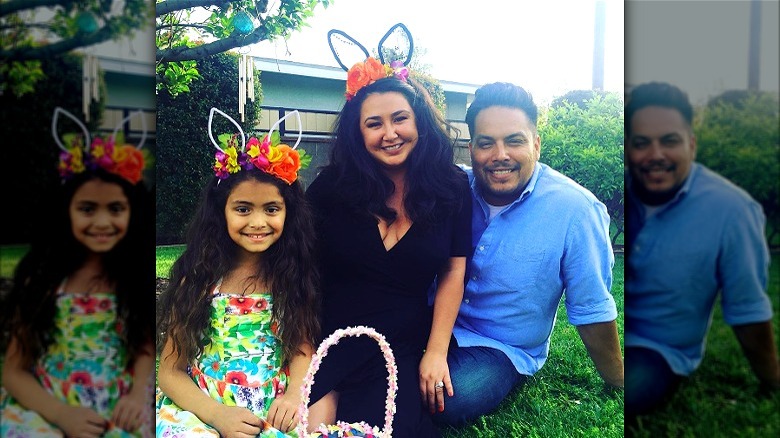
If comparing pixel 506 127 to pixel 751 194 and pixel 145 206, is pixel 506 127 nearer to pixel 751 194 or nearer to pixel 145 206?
pixel 751 194

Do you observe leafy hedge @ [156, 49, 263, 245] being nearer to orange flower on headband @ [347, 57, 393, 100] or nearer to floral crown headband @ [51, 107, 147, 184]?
floral crown headband @ [51, 107, 147, 184]

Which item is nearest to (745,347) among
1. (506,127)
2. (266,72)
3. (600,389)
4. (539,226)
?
(600,389)

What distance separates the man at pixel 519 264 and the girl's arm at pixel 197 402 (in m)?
0.81

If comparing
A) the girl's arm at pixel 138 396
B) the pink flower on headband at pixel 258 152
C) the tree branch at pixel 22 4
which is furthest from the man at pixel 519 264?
the tree branch at pixel 22 4

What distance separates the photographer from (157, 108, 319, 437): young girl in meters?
2.99

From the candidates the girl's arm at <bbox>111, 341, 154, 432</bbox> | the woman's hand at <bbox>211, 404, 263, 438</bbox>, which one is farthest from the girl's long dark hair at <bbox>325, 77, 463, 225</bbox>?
the girl's arm at <bbox>111, 341, 154, 432</bbox>

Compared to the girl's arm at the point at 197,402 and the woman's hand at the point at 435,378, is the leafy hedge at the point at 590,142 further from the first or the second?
the girl's arm at the point at 197,402

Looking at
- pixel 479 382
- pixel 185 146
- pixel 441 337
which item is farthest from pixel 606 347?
pixel 185 146

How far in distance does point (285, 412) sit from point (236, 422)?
0.66 feet

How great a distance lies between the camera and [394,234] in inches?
116

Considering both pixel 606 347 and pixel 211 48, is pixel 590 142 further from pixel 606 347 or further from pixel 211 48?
pixel 211 48

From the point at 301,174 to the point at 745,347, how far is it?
1861mm

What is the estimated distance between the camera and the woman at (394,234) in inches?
116

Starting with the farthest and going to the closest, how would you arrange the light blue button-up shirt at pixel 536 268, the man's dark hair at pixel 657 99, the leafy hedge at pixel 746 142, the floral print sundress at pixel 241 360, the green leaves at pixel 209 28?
the green leaves at pixel 209 28, the floral print sundress at pixel 241 360, the light blue button-up shirt at pixel 536 268, the man's dark hair at pixel 657 99, the leafy hedge at pixel 746 142
